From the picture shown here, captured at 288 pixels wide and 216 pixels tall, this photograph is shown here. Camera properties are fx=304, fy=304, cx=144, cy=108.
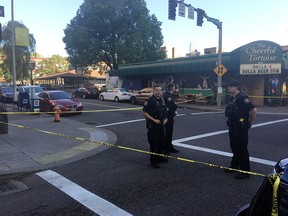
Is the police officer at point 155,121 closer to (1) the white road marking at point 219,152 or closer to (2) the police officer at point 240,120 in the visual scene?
(2) the police officer at point 240,120

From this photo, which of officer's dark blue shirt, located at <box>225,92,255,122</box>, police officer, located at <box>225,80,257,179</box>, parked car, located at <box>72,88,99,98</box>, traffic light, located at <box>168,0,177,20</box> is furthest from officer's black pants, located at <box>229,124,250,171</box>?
parked car, located at <box>72,88,99,98</box>

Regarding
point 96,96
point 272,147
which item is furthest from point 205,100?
point 272,147

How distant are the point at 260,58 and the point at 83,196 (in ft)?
66.3

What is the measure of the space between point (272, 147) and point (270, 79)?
15.8 metres

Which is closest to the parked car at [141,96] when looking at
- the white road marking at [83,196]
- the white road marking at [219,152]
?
the white road marking at [219,152]

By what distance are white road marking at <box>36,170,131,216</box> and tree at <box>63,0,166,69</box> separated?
3541 centimetres

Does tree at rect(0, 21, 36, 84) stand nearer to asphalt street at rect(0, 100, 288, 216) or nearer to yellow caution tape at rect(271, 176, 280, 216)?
asphalt street at rect(0, 100, 288, 216)

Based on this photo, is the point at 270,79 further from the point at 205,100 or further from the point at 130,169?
the point at 130,169

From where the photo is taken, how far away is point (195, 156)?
739cm

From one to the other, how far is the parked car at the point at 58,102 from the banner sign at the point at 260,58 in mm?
12666

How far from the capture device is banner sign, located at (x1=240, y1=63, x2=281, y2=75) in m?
21.5

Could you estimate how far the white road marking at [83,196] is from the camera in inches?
171

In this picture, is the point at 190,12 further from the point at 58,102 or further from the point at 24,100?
the point at 24,100

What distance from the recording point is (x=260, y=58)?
72.4 ft
